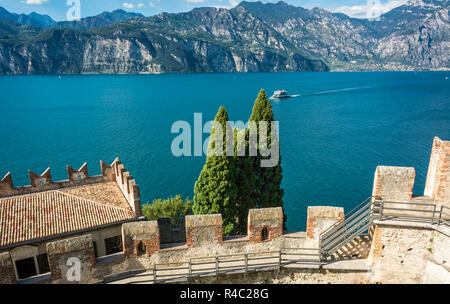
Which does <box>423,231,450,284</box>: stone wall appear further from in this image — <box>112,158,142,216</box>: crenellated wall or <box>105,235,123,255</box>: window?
<box>105,235,123,255</box>: window

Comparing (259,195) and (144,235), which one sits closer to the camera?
(144,235)

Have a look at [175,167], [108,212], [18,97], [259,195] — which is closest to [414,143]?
[175,167]

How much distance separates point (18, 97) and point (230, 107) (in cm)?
9205

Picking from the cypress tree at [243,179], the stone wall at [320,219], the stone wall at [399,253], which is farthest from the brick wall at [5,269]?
the cypress tree at [243,179]

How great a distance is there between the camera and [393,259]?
10.1 metres

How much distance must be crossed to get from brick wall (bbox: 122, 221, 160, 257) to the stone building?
17.5ft

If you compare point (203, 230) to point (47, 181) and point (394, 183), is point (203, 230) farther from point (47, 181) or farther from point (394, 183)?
point (47, 181)

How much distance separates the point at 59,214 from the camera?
1702 centimetres

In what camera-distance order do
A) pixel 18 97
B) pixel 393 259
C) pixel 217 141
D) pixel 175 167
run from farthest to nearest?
pixel 18 97, pixel 175 167, pixel 217 141, pixel 393 259

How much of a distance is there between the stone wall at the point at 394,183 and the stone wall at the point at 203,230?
566cm

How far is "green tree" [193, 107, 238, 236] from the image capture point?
17744 millimetres

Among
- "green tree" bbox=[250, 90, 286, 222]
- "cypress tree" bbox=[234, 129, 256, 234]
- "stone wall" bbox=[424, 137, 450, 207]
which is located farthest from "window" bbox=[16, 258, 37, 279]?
"stone wall" bbox=[424, 137, 450, 207]

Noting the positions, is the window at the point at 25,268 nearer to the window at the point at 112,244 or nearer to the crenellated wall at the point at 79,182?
the window at the point at 112,244
